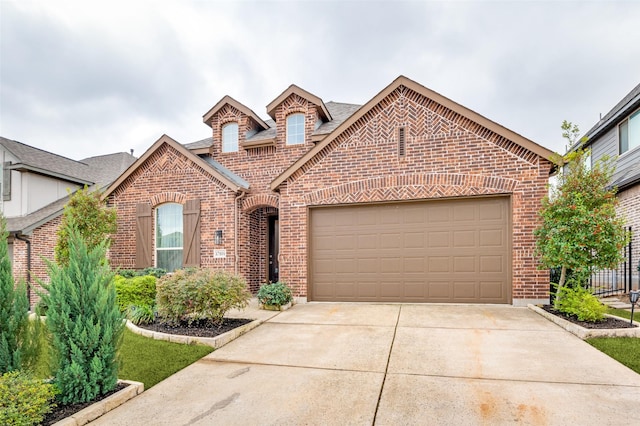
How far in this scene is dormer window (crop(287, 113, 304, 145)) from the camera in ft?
39.5

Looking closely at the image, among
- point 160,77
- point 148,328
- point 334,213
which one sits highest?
point 160,77

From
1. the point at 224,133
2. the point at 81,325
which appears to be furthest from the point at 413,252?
the point at 224,133

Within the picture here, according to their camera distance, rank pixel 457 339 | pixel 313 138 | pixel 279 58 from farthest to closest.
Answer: pixel 279 58 < pixel 313 138 < pixel 457 339

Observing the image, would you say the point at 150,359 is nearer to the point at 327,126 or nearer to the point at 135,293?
the point at 135,293

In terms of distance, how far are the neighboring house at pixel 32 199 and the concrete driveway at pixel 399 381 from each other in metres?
9.50

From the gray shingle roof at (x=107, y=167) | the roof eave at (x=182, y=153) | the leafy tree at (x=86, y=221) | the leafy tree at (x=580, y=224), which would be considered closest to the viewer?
the leafy tree at (x=580, y=224)

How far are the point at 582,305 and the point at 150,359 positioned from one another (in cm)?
721

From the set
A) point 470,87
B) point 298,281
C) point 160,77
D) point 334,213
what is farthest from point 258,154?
point 470,87

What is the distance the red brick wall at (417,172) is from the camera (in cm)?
806

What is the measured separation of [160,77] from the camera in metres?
16.9

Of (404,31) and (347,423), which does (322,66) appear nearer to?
(404,31)

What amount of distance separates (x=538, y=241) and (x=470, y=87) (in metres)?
14.0

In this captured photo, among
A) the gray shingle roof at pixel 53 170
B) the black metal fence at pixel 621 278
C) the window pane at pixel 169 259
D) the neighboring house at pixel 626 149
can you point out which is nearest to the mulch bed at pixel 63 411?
the window pane at pixel 169 259

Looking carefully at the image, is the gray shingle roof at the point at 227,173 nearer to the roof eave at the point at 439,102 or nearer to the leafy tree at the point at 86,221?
the roof eave at the point at 439,102
